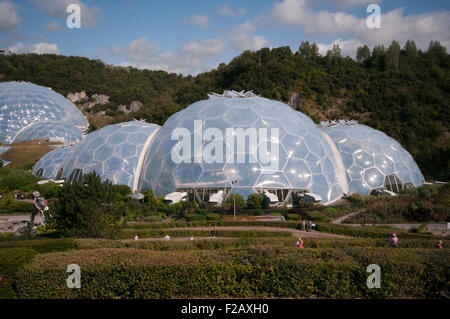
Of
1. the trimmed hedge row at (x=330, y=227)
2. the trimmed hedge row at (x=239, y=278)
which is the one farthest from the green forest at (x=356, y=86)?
the trimmed hedge row at (x=239, y=278)

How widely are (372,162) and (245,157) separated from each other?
12.9 m

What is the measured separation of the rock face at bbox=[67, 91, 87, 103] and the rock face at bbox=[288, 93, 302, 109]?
60.6 meters

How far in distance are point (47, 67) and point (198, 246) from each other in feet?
315

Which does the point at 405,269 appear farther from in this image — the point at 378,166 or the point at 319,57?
the point at 319,57

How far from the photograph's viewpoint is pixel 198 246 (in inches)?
475

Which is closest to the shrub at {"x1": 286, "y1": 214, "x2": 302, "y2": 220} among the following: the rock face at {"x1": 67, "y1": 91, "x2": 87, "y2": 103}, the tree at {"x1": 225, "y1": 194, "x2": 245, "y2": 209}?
the tree at {"x1": 225, "y1": 194, "x2": 245, "y2": 209}

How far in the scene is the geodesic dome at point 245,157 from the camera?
2311 centimetres

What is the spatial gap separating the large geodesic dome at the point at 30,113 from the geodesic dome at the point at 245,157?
38375mm

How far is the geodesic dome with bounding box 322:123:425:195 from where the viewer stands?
2733cm

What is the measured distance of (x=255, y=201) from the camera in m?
21.8

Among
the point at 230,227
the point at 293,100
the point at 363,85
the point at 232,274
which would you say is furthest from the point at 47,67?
the point at 232,274

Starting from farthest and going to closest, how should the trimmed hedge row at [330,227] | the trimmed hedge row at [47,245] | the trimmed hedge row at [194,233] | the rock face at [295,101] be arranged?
the rock face at [295,101]
the trimmed hedge row at [194,233]
the trimmed hedge row at [330,227]
the trimmed hedge row at [47,245]

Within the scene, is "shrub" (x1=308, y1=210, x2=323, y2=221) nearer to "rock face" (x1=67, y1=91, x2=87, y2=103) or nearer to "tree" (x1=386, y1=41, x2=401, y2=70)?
"tree" (x1=386, y1=41, x2=401, y2=70)

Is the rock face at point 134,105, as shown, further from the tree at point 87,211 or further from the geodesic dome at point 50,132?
the tree at point 87,211
